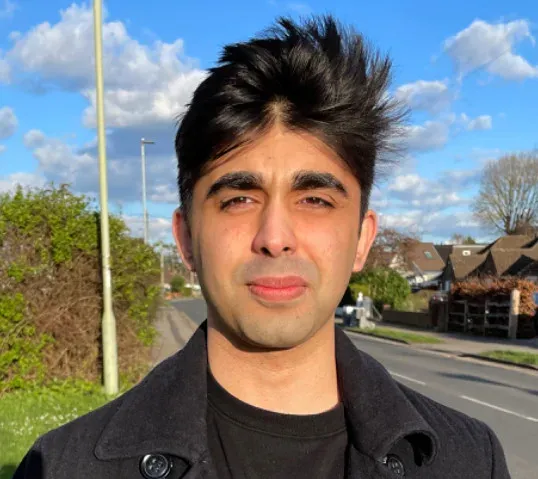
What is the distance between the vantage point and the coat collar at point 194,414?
151 cm

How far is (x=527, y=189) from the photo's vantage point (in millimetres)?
56969

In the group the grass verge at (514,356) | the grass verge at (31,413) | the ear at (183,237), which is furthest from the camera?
the grass verge at (514,356)

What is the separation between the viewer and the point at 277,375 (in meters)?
1.69

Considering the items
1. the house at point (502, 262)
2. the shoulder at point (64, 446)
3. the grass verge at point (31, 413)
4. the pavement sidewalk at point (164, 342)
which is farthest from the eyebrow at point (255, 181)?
the house at point (502, 262)

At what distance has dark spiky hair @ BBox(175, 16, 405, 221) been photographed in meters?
1.70

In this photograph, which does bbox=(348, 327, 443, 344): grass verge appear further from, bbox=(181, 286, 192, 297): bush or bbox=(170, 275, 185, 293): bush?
bbox=(181, 286, 192, 297): bush

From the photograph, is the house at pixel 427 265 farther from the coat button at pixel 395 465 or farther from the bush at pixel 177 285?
the coat button at pixel 395 465

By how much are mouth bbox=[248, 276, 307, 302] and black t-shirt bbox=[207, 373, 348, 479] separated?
0.29 meters

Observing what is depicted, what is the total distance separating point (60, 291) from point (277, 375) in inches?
322

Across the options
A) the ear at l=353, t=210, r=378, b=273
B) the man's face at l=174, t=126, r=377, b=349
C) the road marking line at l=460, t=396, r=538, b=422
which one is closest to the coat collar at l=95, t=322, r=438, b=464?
the man's face at l=174, t=126, r=377, b=349

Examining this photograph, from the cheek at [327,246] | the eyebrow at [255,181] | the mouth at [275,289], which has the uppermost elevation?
the eyebrow at [255,181]

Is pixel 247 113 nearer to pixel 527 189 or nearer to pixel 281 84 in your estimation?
pixel 281 84

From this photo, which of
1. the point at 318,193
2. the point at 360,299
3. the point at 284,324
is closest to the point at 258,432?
the point at 284,324

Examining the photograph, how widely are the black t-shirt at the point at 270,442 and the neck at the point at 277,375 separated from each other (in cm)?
3
